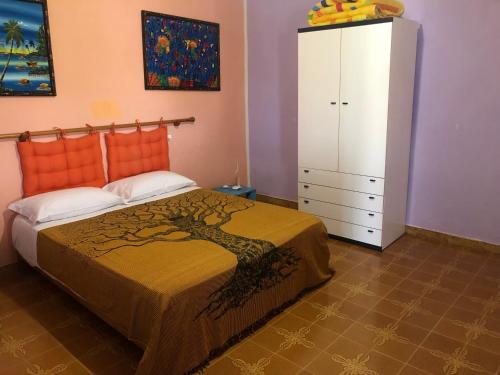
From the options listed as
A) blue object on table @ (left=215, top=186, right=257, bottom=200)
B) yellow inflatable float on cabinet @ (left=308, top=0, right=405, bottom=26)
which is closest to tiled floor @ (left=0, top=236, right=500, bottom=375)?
blue object on table @ (left=215, top=186, right=257, bottom=200)

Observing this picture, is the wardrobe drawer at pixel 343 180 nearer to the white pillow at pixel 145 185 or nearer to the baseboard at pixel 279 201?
the baseboard at pixel 279 201

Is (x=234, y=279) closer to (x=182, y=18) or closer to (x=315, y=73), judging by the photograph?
(x=315, y=73)

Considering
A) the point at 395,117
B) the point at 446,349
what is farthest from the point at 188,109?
the point at 446,349

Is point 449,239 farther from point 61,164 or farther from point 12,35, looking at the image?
point 12,35

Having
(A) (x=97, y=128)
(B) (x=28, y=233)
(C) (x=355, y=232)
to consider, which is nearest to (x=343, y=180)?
(C) (x=355, y=232)

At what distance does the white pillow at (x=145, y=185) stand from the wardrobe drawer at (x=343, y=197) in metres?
1.13

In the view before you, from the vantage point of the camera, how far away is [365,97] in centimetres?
323

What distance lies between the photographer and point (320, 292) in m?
2.77

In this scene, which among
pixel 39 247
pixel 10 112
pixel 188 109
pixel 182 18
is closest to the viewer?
pixel 39 247

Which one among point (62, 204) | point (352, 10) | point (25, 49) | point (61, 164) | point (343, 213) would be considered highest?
point (352, 10)

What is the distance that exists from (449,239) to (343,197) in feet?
3.18

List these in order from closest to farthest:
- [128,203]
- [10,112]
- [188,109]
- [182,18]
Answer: [10,112], [128,203], [182,18], [188,109]

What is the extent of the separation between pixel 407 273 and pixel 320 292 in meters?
0.74

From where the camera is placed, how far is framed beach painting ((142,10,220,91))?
3646 millimetres
